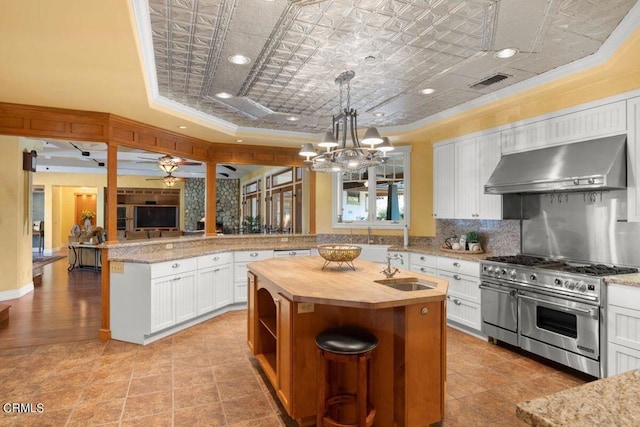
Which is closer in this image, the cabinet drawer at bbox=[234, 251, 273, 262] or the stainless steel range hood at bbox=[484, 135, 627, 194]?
the stainless steel range hood at bbox=[484, 135, 627, 194]

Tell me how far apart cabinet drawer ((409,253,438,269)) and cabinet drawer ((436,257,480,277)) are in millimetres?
70

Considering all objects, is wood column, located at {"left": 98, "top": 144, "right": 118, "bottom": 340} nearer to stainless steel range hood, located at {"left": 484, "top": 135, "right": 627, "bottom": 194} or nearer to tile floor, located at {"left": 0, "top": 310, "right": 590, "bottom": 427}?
tile floor, located at {"left": 0, "top": 310, "right": 590, "bottom": 427}

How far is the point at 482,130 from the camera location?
14.1 ft

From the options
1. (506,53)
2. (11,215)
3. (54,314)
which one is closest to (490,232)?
(506,53)

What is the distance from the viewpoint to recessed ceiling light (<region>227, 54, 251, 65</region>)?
287 cm

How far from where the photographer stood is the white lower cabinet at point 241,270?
507cm

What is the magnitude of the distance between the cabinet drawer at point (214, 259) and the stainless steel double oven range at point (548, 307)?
10.8 feet

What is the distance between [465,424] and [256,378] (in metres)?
1.66

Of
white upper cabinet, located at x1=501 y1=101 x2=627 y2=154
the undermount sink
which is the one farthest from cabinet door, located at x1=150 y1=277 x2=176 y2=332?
white upper cabinet, located at x1=501 y1=101 x2=627 y2=154

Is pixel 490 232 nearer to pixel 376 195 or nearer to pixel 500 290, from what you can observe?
pixel 500 290

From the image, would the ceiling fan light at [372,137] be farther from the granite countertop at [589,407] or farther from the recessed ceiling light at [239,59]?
the granite countertop at [589,407]

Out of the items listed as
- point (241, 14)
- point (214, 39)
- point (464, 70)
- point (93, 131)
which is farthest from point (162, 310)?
point (464, 70)

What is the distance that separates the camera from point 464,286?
408 cm

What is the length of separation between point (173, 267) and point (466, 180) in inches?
147
